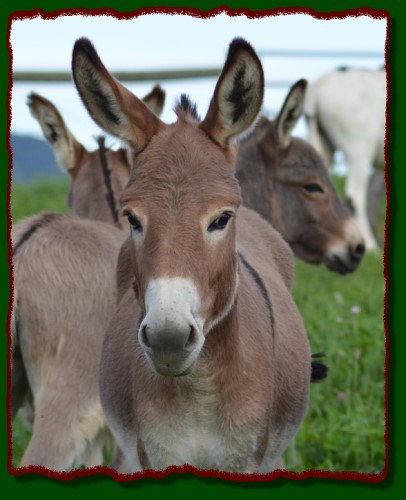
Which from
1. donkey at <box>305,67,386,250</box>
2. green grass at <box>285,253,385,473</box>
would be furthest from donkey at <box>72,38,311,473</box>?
donkey at <box>305,67,386,250</box>

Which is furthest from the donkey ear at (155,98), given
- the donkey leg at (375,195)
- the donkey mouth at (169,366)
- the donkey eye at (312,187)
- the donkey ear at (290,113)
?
the donkey leg at (375,195)

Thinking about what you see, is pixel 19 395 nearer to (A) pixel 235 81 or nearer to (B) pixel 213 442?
(B) pixel 213 442

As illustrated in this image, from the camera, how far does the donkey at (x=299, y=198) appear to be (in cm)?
593

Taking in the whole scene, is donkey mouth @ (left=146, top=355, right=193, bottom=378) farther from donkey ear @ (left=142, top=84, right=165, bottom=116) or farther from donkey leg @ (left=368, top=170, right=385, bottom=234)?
donkey leg @ (left=368, top=170, right=385, bottom=234)

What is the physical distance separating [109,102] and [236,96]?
443 millimetres

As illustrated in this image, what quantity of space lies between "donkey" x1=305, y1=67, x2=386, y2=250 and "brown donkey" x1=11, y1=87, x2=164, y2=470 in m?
7.73

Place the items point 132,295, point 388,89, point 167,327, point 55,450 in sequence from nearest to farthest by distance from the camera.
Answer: point 167,327 → point 388,89 → point 132,295 → point 55,450

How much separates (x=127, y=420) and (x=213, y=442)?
44 centimetres

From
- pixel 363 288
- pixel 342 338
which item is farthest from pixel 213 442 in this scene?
pixel 363 288

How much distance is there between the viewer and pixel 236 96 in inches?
128

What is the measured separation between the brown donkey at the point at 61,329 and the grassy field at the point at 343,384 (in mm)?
726

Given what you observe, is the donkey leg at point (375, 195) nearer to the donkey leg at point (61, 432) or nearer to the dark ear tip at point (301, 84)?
the dark ear tip at point (301, 84)

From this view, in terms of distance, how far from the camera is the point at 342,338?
20.4 feet

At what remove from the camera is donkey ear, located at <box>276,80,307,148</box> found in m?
5.59
